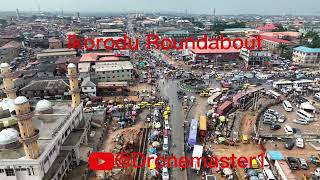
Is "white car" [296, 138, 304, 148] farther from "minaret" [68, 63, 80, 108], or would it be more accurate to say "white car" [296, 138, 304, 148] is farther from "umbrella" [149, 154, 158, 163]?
"minaret" [68, 63, 80, 108]

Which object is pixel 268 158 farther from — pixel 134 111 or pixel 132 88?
pixel 132 88

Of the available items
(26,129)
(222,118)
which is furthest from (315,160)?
(26,129)

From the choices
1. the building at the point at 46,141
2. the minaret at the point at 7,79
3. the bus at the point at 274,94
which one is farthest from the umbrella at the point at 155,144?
the bus at the point at 274,94

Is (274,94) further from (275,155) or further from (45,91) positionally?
(45,91)

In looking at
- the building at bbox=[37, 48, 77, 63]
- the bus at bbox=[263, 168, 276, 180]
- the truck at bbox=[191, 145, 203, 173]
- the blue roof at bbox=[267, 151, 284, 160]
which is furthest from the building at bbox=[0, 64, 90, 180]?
Result: the building at bbox=[37, 48, 77, 63]

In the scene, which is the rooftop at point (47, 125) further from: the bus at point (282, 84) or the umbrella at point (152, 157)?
the bus at point (282, 84)
